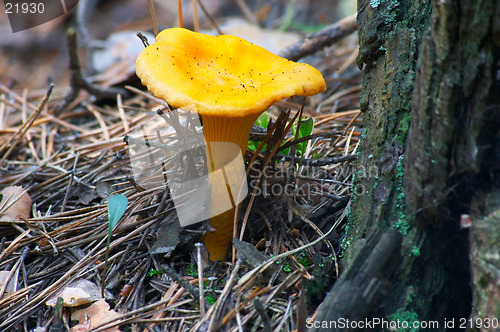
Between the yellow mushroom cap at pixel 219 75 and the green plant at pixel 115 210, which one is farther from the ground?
the yellow mushroom cap at pixel 219 75

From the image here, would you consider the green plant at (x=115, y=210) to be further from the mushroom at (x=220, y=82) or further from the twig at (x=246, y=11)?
the twig at (x=246, y=11)

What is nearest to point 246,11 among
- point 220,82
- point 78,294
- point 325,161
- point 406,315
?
point 325,161

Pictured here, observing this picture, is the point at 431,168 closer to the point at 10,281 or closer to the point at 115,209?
the point at 115,209

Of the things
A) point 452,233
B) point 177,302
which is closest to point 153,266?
point 177,302

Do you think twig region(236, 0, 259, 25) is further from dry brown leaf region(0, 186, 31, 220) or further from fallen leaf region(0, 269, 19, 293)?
fallen leaf region(0, 269, 19, 293)

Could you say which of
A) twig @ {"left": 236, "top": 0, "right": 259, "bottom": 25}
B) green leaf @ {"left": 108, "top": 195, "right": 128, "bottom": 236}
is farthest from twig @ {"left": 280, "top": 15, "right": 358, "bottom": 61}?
twig @ {"left": 236, "top": 0, "right": 259, "bottom": 25}

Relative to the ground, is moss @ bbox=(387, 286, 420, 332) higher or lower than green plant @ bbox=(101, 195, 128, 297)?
lower

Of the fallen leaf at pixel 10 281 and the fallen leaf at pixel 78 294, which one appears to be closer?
the fallen leaf at pixel 78 294

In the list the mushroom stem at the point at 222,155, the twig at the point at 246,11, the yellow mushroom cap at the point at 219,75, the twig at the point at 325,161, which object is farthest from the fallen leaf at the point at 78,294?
the twig at the point at 246,11
